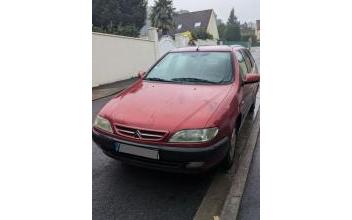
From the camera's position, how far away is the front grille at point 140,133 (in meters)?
2.94

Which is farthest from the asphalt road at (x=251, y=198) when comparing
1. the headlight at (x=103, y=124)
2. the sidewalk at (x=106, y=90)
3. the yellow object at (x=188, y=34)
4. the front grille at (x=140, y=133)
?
the yellow object at (x=188, y=34)

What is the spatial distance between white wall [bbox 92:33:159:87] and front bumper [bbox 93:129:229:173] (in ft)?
24.7

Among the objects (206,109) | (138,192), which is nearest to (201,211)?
(138,192)

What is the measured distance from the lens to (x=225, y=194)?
3168 millimetres

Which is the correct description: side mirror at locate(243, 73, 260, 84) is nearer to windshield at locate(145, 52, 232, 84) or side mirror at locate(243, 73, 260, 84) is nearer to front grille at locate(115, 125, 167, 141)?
windshield at locate(145, 52, 232, 84)

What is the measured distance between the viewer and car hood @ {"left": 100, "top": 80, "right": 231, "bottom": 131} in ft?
9.84

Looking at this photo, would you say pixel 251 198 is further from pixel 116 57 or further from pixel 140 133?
pixel 116 57

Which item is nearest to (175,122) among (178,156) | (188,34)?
(178,156)

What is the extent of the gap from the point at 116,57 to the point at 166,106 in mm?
9302

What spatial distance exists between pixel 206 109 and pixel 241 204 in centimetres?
91

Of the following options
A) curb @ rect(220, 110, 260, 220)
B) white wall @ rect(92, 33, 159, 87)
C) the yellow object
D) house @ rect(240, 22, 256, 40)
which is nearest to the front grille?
curb @ rect(220, 110, 260, 220)

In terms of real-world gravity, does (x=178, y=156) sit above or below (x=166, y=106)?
below

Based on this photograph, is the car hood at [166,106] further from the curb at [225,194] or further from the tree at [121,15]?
the tree at [121,15]

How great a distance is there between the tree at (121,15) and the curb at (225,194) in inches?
430
